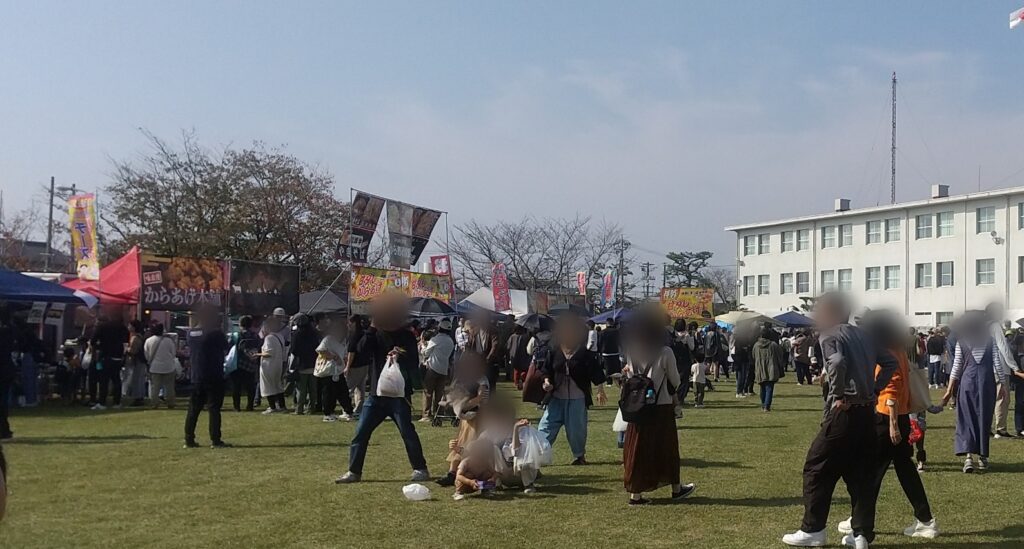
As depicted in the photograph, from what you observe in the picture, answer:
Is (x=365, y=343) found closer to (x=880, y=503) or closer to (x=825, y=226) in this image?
(x=880, y=503)

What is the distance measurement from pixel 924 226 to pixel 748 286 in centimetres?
1468

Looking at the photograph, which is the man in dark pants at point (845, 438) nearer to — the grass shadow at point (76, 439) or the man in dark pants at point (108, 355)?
the grass shadow at point (76, 439)

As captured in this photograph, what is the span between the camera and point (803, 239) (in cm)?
6300

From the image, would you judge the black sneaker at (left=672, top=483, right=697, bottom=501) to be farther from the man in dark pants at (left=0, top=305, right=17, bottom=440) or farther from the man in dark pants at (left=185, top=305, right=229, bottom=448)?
the man in dark pants at (left=0, top=305, right=17, bottom=440)

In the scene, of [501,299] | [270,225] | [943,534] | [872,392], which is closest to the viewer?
[872,392]

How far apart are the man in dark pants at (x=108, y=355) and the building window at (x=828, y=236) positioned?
51.1 meters

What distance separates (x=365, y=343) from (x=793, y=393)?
52.3ft

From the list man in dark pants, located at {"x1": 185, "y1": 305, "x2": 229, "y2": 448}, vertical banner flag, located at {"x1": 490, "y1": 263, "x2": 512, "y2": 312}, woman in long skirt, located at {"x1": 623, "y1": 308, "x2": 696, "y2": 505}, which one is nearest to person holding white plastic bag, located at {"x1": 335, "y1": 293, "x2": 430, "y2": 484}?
woman in long skirt, located at {"x1": 623, "y1": 308, "x2": 696, "y2": 505}

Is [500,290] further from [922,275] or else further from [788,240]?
[788,240]

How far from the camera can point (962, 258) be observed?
5259 centimetres

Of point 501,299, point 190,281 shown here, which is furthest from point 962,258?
point 190,281

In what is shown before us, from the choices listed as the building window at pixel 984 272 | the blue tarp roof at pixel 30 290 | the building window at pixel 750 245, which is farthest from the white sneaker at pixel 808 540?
the building window at pixel 750 245

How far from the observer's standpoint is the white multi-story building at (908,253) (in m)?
50.7

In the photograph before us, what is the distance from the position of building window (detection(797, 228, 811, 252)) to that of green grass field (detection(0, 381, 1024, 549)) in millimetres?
51710
